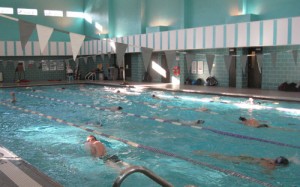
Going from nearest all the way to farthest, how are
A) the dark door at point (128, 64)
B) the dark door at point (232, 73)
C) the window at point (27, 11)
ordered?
the dark door at point (232, 73) → the dark door at point (128, 64) → the window at point (27, 11)

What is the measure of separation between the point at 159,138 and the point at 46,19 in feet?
75.4

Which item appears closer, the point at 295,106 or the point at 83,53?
the point at 295,106

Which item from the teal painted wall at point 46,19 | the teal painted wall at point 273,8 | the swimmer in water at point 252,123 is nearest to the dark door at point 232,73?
the teal painted wall at point 273,8

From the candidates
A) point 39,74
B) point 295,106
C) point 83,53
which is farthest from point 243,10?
point 39,74

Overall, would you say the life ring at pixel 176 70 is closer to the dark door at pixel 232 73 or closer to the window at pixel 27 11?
the dark door at pixel 232 73

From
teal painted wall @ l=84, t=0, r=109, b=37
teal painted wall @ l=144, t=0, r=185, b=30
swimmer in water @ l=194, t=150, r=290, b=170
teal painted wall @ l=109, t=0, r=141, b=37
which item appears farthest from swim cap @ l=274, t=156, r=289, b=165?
teal painted wall @ l=84, t=0, r=109, b=37

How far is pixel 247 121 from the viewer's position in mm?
9984

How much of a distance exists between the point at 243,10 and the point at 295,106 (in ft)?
24.6

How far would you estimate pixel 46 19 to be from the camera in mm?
28312

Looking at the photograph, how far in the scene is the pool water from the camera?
19.1ft

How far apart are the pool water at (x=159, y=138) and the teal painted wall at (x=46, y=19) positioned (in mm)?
14316

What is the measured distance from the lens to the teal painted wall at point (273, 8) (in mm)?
16250

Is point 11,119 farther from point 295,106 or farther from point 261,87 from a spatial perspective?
point 261,87

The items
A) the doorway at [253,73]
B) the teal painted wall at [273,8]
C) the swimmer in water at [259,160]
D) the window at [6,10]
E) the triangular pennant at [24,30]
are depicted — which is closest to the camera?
the swimmer in water at [259,160]
